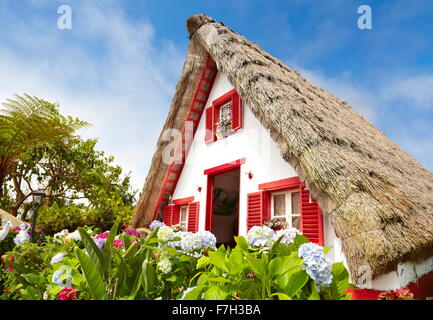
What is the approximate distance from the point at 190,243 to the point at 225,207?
22.3 ft

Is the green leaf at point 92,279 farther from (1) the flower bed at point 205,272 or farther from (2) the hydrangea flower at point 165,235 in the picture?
(2) the hydrangea flower at point 165,235

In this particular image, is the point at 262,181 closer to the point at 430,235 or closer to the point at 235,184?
the point at 430,235

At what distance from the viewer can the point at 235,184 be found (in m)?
8.20

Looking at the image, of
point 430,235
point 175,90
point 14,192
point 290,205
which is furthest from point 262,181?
point 14,192

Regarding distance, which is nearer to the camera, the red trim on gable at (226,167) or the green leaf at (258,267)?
the green leaf at (258,267)

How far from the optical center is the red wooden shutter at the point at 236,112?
5.43m

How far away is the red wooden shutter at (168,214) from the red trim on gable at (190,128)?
0.50 ft

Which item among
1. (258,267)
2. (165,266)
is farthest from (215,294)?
(165,266)

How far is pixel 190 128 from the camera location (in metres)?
6.76

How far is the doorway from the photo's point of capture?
26.1ft

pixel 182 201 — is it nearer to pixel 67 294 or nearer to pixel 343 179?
pixel 343 179

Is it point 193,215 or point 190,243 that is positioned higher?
point 193,215

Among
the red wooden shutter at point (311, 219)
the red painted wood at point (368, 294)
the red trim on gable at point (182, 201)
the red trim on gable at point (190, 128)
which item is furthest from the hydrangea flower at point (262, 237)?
the red trim on gable at point (190, 128)
